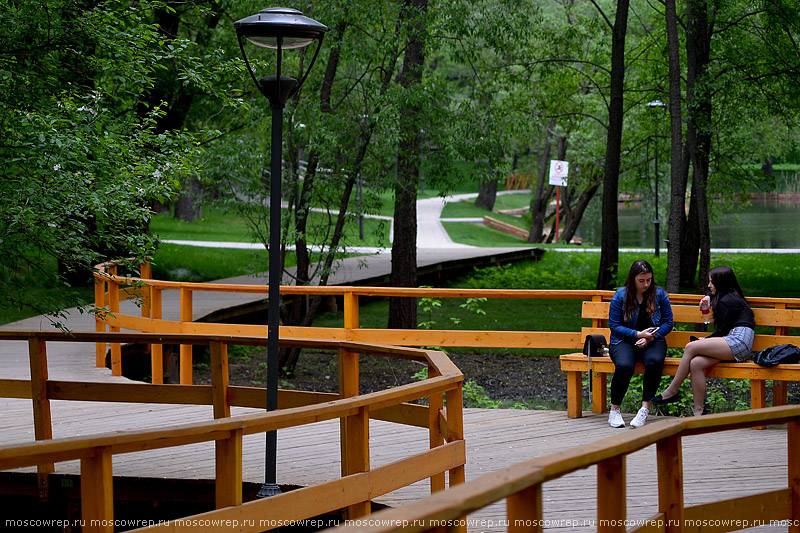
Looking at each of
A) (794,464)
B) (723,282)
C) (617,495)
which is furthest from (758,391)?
(617,495)

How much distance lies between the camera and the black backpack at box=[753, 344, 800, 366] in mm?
7875

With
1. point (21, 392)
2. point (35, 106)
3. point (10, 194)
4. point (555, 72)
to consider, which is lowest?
point (21, 392)

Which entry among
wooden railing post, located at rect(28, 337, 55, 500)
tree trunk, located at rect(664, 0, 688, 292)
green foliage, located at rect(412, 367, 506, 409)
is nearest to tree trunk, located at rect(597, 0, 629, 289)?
tree trunk, located at rect(664, 0, 688, 292)

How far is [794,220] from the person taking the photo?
4884cm

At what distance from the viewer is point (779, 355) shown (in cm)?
790

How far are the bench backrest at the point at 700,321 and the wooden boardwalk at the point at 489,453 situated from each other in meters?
0.83

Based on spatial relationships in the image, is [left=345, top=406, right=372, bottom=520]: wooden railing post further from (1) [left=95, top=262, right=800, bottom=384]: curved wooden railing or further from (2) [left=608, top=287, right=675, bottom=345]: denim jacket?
(2) [left=608, top=287, right=675, bottom=345]: denim jacket

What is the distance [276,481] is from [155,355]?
16.6 ft

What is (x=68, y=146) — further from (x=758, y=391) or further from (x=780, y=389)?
(x=780, y=389)

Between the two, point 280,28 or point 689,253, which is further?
point 689,253

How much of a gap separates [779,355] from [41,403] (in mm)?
5963

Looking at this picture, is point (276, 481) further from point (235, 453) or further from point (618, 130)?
point (618, 130)

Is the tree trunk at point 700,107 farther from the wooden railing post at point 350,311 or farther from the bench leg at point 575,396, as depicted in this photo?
the bench leg at point 575,396

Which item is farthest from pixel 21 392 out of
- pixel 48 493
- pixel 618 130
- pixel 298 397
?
pixel 618 130
